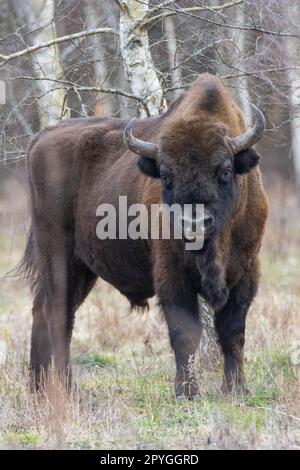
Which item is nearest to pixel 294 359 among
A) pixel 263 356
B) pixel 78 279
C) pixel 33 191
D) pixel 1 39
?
pixel 263 356

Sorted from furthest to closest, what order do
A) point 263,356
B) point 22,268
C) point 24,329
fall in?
point 24,329 → point 22,268 → point 263,356

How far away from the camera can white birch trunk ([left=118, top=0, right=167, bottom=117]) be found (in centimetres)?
873

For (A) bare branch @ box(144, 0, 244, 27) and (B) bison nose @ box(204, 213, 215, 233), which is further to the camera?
(A) bare branch @ box(144, 0, 244, 27)

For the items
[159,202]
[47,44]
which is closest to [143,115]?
[47,44]

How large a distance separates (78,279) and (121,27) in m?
2.30

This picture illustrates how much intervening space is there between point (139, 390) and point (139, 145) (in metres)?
1.98

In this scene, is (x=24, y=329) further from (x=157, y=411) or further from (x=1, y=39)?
(x=157, y=411)

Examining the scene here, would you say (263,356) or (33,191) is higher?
(33,191)

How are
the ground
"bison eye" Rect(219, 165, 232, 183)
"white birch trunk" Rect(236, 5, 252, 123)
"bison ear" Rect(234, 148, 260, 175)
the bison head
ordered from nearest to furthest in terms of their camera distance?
the ground → the bison head → "bison eye" Rect(219, 165, 232, 183) → "bison ear" Rect(234, 148, 260, 175) → "white birch trunk" Rect(236, 5, 252, 123)

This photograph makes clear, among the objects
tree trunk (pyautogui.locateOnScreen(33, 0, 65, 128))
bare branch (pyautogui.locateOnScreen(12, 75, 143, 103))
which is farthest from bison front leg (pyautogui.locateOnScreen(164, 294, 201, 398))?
tree trunk (pyautogui.locateOnScreen(33, 0, 65, 128))

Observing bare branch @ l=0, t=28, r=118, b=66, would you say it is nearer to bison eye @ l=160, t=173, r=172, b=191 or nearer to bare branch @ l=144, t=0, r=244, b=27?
bare branch @ l=144, t=0, r=244, b=27

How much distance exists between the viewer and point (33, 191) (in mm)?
8906
